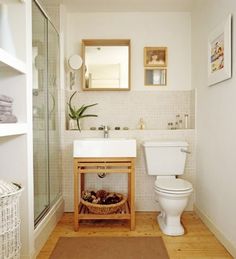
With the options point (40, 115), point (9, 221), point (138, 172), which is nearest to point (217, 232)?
point (138, 172)

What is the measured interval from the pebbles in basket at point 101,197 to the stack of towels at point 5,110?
123 centimetres

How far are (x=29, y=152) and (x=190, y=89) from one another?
76.2 inches

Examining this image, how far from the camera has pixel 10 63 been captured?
1439mm

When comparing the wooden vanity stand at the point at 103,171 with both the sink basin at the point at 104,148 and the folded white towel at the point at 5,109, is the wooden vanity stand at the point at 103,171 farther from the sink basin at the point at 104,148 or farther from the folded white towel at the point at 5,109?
the folded white towel at the point at 5,109

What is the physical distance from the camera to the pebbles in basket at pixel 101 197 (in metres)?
2.42

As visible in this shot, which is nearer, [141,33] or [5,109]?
[5,109]

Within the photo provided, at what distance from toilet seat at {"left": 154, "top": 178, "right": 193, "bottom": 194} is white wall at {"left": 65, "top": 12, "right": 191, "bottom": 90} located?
111 centimetres

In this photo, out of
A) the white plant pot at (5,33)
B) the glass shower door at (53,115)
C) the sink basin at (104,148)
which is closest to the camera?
the white plant pot at (5,33)

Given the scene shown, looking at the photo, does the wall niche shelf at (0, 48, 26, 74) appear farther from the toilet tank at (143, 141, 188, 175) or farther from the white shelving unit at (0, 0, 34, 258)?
the toilet tank at (143, 141, 188, 175)

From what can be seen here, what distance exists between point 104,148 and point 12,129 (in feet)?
3.16

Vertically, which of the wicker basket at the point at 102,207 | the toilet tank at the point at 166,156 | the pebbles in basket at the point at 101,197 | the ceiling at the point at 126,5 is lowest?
the wicker basket at the point at 102,207

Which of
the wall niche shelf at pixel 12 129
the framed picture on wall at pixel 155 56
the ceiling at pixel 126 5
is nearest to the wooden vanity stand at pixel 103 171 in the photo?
the wall niche shelf at pixel 12 129

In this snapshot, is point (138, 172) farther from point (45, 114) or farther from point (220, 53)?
point (220, 53)

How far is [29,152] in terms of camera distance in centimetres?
171
